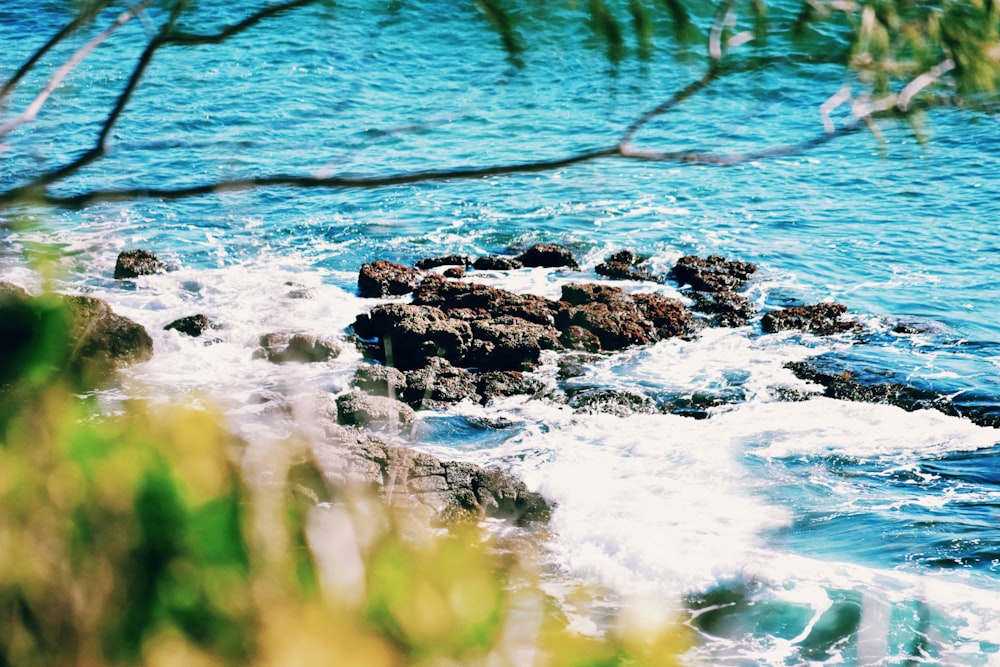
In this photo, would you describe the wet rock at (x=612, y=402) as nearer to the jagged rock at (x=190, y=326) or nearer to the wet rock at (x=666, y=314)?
the wet rock at (x=666, y=314)

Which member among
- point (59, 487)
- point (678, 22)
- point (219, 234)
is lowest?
point (219, 234)

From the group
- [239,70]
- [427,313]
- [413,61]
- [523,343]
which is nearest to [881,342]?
[523,343]

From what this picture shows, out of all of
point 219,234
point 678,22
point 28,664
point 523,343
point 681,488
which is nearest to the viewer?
point 28,664

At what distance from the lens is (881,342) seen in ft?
49.0

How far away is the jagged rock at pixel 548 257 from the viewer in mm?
18000

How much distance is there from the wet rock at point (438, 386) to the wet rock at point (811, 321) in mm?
5459

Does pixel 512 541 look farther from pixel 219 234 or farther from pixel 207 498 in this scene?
pixel 219 234

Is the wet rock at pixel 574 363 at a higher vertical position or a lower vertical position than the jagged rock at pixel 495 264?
lower

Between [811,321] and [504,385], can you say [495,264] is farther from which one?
[811,321]

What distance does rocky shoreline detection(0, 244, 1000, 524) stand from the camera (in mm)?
9773

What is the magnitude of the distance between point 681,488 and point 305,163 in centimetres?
1625

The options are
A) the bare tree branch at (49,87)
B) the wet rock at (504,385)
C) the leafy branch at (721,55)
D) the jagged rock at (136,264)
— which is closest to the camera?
the bare tree branch at (49,87)

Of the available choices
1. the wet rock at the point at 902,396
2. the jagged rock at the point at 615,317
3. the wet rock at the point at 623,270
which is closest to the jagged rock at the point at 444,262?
the wet rock at the point at 623,270

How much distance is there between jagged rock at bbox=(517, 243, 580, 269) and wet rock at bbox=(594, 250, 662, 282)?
57 centimetres
